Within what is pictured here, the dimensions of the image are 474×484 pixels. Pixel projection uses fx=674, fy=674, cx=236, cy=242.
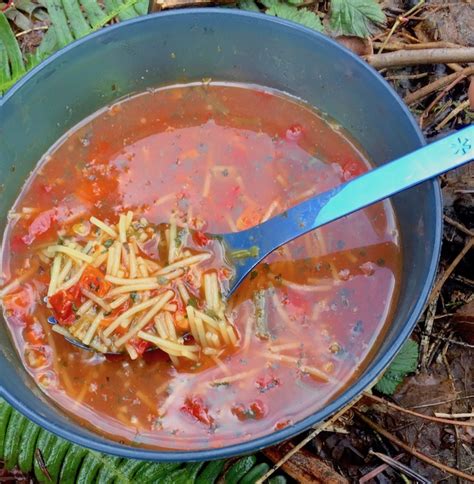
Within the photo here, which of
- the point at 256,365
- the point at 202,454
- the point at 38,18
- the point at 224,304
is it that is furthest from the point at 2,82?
the point at 202,454

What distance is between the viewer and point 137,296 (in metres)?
2.47

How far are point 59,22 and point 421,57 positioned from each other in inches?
69.6

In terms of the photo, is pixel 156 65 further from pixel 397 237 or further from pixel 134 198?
pixel 397 237

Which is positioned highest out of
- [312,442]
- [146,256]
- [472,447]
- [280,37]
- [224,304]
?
[280,37]

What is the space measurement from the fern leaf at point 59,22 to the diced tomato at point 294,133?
4.10 ft

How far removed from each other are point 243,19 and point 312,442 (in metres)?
1.79

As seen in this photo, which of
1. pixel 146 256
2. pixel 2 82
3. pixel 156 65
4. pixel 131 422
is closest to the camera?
pixel 131 422

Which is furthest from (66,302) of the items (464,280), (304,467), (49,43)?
(464,280)

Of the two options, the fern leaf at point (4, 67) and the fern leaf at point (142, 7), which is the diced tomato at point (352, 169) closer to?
the fern leaf at point (142, 7)

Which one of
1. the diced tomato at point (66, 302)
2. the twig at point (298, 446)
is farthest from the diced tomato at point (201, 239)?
the twig at point (298, 446)

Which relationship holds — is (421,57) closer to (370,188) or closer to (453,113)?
(453,113)

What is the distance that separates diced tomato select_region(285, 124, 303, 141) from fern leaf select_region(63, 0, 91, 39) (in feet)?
Answer: 3.90

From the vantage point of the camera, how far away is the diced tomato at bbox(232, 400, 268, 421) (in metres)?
2.39

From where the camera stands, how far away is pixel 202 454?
2020 mm
